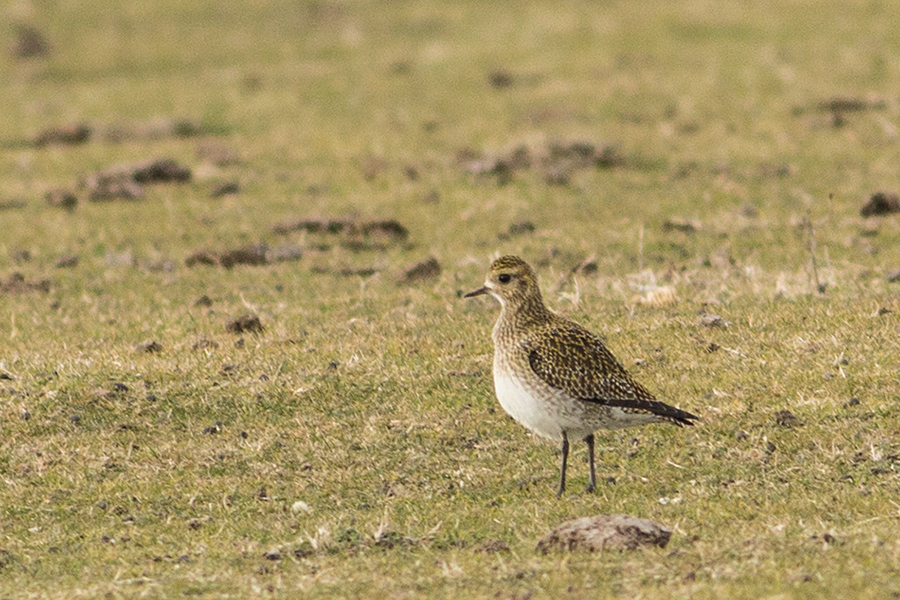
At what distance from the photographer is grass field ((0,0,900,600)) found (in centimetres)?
951

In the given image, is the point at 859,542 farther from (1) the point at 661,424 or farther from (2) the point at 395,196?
(2) the point at 395,196

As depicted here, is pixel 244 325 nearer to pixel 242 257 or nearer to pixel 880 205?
pixel 242 257

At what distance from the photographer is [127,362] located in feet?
43.3

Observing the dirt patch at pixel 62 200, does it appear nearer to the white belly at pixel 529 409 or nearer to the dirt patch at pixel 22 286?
the dirt patch at pixel 22 286

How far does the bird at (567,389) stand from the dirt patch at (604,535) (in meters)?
1.11

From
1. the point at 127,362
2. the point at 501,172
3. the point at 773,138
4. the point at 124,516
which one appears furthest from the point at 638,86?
the point at 124,516

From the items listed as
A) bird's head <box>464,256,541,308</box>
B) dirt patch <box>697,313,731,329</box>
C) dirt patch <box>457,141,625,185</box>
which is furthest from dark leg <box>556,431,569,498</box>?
dirt patch <box>457,141,625,185</box>

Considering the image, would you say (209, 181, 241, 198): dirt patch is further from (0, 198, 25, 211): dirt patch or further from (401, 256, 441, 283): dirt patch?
(401, 256, 441, 283): dirt patch

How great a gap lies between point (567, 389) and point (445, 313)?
4.94 metres

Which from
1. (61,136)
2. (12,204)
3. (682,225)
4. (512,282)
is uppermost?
(512,282)

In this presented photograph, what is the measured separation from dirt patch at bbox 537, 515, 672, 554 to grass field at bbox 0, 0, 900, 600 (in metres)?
0.17

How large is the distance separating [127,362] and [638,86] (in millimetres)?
17923

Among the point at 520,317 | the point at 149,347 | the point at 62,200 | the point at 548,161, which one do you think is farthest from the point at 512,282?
the point at 62,200

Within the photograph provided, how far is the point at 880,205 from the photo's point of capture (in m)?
19.0
